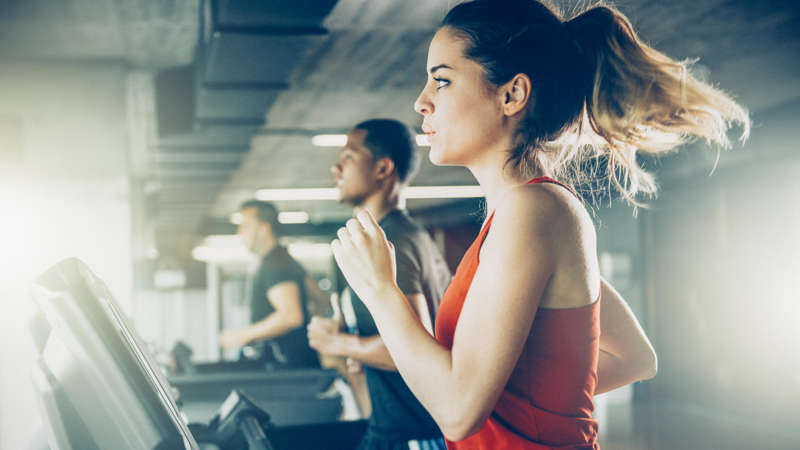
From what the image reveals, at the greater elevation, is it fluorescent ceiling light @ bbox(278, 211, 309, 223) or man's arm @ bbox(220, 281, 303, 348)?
fluorescent ceiling light @ bbox(278, 211, 309, 223)

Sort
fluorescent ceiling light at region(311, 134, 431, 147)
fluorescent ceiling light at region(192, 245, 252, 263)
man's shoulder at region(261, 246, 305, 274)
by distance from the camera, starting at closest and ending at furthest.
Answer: man's shoulder at region(261, 246, 305, 274)
fluorescent ceiling light at region(311, 134, 431, 147)
fluorescent ceiling light at region(192, 245, 252, 263)

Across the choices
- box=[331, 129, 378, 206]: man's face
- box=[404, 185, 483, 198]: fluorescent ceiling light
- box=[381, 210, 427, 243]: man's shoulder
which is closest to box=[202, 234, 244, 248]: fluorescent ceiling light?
box=[404, 185, 483, 198]: fluorescent ceiling light

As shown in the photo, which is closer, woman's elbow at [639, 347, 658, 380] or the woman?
the woman

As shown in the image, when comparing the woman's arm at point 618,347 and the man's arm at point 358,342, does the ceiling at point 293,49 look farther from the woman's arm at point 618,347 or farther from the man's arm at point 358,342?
the woman's arm at point 618,347

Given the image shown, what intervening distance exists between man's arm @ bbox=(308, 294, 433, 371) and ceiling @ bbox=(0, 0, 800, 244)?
218cm

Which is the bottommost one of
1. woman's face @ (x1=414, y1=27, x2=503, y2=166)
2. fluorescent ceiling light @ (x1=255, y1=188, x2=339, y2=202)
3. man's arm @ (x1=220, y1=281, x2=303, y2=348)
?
man's arm @ (x1=220, y1=281, x2=303, y2=348)

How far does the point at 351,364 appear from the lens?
1769 millimetres

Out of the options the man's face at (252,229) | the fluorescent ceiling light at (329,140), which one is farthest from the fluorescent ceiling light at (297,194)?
the man's face at (252,229)

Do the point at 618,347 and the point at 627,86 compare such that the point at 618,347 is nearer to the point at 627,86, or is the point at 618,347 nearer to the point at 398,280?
the point at 627,86

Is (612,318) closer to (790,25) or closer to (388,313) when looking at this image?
(388,313)

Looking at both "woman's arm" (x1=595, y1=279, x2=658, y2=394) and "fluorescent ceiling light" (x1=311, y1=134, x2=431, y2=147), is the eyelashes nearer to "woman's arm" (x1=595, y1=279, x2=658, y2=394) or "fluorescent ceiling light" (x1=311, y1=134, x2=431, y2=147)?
"woman's arm" (x1=595, y1=279, x2=658, y2=394)

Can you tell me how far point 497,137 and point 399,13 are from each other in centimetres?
362

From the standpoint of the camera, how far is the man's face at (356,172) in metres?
2.08

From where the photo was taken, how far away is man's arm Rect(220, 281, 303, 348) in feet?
11.0
